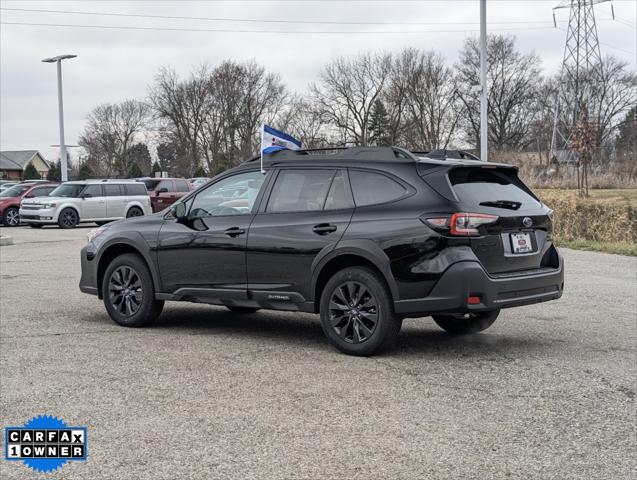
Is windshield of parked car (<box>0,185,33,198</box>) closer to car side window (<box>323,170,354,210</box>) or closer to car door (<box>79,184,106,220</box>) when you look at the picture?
car door (<box>79,184,106,220</box>)

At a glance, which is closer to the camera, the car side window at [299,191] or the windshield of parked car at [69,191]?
the car side window at [299,191]

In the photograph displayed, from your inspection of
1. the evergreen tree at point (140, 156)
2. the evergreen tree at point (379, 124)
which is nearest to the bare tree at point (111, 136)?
the evergreen tree at point (140, 156)

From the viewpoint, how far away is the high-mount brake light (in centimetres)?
662

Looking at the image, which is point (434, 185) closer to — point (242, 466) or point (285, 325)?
point (285, 325)

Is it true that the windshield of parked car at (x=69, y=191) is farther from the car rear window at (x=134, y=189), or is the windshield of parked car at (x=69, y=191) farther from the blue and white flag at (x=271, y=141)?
the blue and white flag at (x=271, y=141)

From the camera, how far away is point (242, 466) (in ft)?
14.4

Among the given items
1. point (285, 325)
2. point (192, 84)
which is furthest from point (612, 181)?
point (192, 84)

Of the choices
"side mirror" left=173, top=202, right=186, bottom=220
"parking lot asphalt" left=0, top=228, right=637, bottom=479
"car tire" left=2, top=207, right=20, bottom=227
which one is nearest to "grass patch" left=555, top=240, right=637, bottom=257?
"parking lot asphalt" left=0, top=228, right=637, bottom=479

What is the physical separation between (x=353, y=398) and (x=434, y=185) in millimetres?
2049

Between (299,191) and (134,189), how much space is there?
24309 millimetres

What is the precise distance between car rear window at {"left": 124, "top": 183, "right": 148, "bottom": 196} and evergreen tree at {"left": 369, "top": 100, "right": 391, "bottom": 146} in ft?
113

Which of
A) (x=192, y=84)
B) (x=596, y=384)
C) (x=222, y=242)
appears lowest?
(x=596, y=384)

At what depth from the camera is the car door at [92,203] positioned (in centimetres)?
2975

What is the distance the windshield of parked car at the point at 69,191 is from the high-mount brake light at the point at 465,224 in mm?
25109
